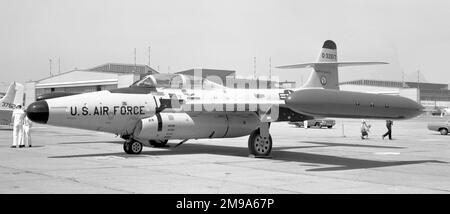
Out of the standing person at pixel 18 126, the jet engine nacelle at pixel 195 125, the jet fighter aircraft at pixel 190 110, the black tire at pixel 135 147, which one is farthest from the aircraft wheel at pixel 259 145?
the standing person at pixel 18 126

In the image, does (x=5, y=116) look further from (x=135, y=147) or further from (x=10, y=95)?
(x=135, y=147)

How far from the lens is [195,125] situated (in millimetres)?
16109

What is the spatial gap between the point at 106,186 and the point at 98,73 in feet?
191

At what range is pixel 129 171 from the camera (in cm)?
1171

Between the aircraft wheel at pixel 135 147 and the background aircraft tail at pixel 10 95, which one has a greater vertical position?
the background aircraft tail at pixel 10 95

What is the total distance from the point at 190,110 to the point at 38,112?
4.57 m

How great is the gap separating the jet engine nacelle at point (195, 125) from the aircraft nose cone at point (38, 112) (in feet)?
A: 9.09

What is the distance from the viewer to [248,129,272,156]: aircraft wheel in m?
16.1

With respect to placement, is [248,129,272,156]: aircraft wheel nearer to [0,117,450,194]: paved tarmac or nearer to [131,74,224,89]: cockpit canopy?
[0,117,450,194]: paved tarmac

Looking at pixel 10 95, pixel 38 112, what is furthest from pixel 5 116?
pixel 38 112

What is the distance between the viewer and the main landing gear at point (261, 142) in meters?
16.1

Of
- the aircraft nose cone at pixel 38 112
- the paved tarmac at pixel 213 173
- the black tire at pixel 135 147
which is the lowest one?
the paved tarmac at pixel 213 173

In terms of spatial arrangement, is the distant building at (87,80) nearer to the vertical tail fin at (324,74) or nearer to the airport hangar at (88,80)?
the airport hangar at (88,80)
